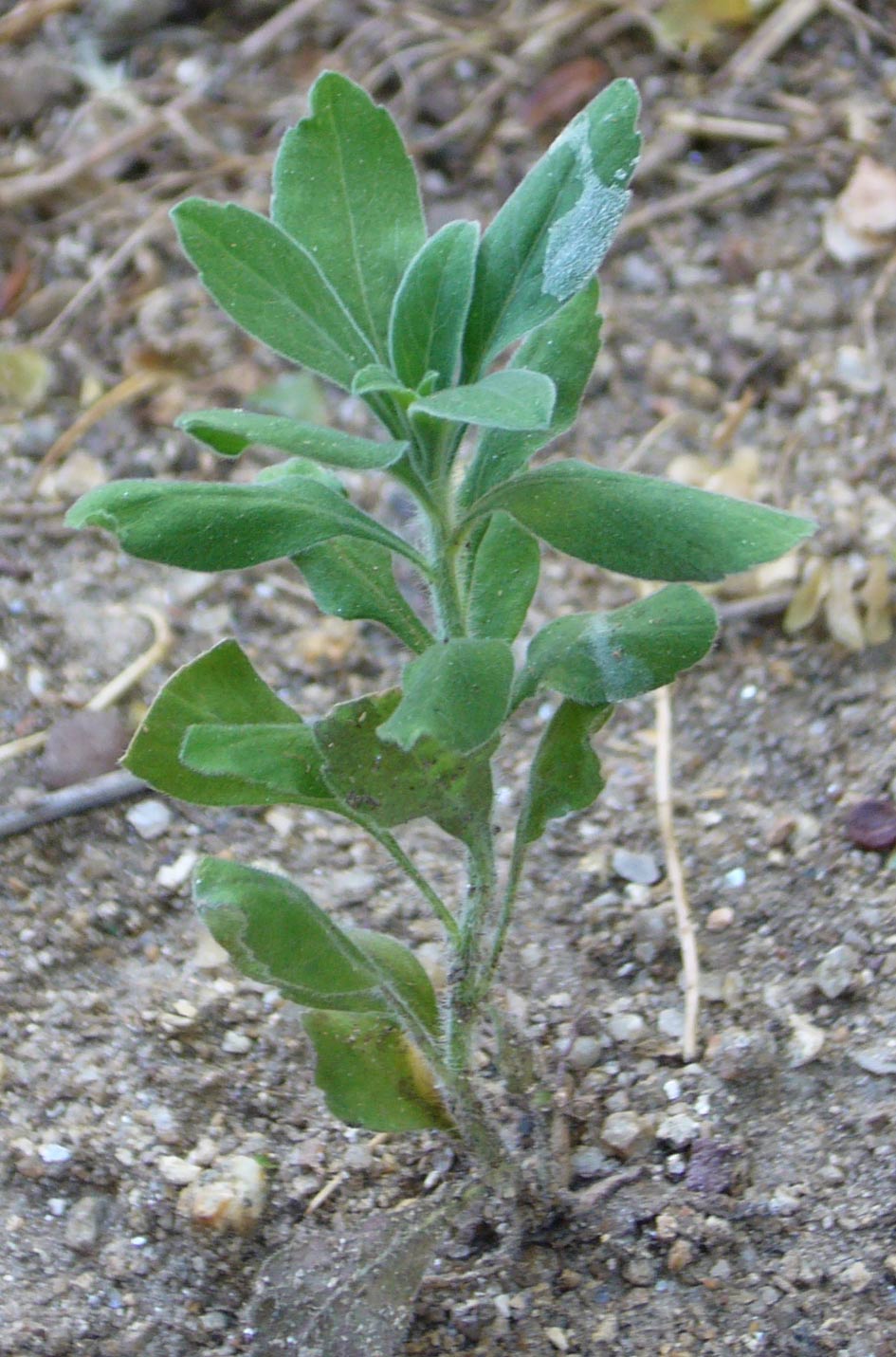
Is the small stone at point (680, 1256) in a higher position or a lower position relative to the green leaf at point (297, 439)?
lower

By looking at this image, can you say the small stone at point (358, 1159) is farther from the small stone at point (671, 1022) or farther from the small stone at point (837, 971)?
the small stone at point (837, 971)

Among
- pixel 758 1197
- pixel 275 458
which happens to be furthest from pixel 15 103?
pixel 758 1197

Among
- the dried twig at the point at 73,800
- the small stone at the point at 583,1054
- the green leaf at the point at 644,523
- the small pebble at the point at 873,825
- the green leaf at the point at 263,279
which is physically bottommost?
the small stone at the point at 583,1054

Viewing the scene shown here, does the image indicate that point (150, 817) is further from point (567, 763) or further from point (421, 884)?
point (567, 763)

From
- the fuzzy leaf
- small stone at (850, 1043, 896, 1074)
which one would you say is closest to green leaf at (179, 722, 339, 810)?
the fuzzy leaf

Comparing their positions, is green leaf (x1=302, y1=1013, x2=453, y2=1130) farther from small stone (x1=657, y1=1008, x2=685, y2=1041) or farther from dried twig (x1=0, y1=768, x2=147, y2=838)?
dried twig (x1=0, y1=768, x2=147, y2=838)

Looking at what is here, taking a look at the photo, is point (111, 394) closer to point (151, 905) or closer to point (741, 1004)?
point (151, 905)

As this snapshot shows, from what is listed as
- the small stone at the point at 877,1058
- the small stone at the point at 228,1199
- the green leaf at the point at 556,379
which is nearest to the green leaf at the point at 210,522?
the green leaf at the point at 556,379
